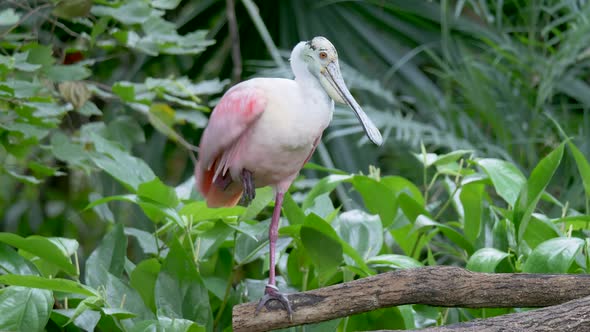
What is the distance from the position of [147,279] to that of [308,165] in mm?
467

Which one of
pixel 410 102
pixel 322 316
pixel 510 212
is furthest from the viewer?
pixel 410 102

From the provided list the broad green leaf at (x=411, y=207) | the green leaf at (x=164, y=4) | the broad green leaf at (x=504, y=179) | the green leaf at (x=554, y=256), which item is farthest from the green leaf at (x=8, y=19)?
the green leaf at (x=554, y=256)

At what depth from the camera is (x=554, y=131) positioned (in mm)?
3451

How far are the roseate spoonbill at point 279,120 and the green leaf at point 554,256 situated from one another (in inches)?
19.2

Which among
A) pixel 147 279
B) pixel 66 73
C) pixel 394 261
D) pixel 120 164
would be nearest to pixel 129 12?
pixel 66 73

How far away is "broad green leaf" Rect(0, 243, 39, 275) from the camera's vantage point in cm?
186

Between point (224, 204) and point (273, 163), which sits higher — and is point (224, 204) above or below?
below

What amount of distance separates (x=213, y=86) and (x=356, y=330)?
0.78 metres

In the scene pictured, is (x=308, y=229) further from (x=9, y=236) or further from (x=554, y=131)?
(x=554, y=131)

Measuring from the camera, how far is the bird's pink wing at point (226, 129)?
1.53 m

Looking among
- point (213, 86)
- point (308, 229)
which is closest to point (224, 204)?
point (308, 229)

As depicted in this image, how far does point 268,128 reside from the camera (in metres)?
1.52

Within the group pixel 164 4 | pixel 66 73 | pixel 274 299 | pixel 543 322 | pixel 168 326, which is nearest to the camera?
pixel 543 322

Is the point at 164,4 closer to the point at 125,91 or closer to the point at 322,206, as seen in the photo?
the point at 125,91
